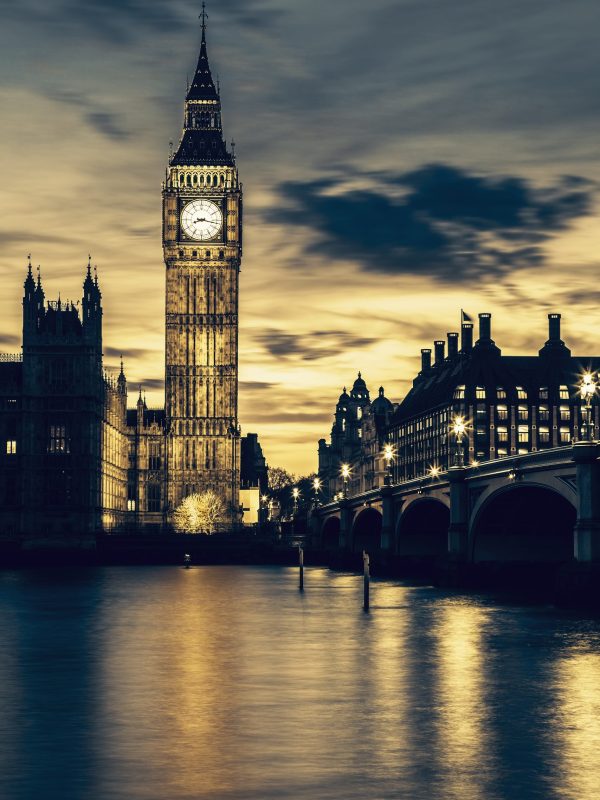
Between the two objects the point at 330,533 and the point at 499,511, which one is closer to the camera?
the point at 499,511

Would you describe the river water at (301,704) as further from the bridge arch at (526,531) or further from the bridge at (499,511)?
the bridge arch at (526,531)

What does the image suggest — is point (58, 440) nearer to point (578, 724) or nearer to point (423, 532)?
point (423, 532)

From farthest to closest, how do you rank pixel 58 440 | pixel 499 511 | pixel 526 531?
pixel 58 440
pixel 526 531
pixel 499 511

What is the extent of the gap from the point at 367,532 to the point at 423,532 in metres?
30.9

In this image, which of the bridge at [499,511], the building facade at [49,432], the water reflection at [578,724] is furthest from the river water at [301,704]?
the building facade at [49,432]

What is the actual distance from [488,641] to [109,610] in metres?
27.5

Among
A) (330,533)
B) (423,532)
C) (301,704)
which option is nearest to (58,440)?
(330,533)

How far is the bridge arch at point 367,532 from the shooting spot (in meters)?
153

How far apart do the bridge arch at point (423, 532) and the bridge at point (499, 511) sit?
0.09 metres

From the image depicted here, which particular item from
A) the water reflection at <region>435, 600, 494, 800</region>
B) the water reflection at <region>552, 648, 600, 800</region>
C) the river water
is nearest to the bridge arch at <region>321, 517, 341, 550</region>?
the river water

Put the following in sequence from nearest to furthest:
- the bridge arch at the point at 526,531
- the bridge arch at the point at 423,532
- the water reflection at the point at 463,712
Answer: the water reflection at the point at 463,712 → the bridge arch at the point at 526,531 → the bridge arch at the point at 423,532

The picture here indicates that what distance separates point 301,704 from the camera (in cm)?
3978

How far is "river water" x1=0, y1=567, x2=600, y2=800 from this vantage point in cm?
2847

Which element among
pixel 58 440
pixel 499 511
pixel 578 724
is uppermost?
pixel 58 440
